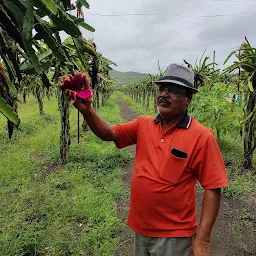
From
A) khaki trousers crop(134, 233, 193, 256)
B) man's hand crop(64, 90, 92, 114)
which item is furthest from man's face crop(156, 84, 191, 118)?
khaki trousers crop(134, 233, 193, 256)

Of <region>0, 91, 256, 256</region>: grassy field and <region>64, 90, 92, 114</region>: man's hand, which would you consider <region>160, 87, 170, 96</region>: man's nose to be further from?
<region>0, 91, 256, 256</region>: grassy field

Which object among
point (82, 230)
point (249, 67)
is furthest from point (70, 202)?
point (249, 67)

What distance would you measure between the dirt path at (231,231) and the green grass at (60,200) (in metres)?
Result: 0.14

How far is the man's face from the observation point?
2.03 meters

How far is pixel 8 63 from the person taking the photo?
2188mm

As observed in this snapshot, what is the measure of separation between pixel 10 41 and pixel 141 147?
119 centimetres

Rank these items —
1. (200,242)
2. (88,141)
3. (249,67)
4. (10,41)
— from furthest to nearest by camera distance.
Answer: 1. (88,141)
2. (249,67)
3. (10,41)
4. (200,242)

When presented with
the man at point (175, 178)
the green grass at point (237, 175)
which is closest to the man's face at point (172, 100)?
the man at point (175, 178)

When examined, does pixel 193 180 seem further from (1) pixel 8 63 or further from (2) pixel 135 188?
(1) pixel 8 63

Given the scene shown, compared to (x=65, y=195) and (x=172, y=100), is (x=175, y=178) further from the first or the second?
(x=65, y=195)

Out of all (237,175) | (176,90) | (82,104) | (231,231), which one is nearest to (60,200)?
(231,231)

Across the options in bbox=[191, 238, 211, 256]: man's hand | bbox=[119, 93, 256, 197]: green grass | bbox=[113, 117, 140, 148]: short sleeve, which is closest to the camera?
bbox=[191, 238, 211, 256]: man's hand

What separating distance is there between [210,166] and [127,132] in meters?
0.72

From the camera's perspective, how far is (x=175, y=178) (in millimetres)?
1885
